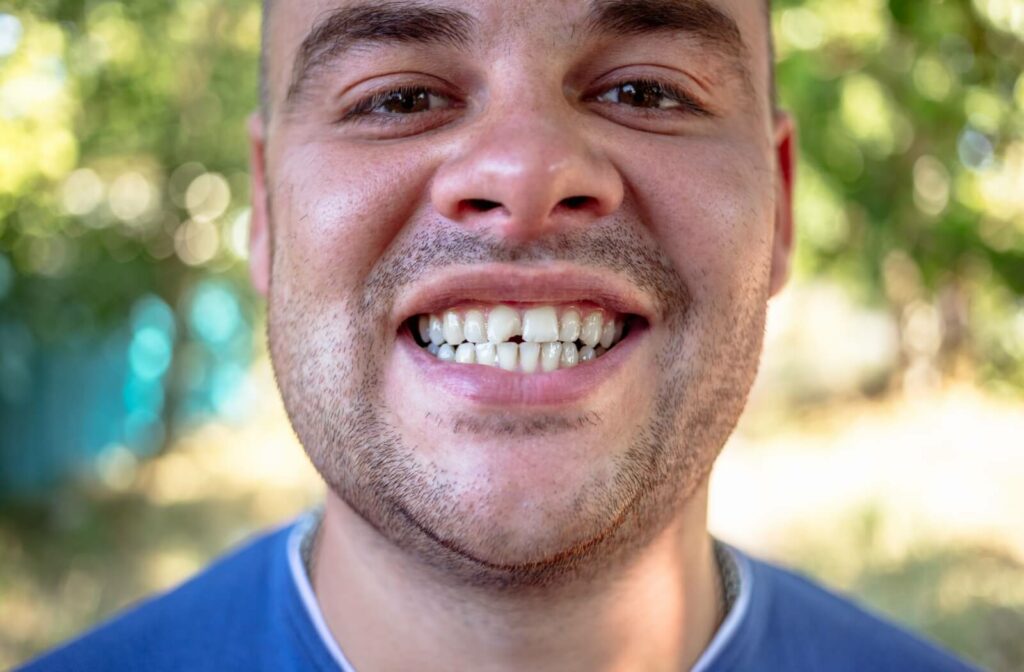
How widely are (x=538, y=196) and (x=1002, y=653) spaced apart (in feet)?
17.2

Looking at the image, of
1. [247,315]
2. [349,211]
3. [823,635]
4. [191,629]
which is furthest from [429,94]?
[247,315]

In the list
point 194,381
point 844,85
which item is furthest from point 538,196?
point 194,381

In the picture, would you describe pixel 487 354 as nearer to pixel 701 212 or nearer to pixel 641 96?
pixel 701 212

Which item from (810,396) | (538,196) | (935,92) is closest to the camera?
A: (538,196)

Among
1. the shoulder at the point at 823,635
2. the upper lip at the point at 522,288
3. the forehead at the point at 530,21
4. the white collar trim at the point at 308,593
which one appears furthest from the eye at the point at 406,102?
the shoulder at the point at 823,635

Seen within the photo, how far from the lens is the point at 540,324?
1589 millimetres

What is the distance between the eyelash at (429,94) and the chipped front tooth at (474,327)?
0.39m

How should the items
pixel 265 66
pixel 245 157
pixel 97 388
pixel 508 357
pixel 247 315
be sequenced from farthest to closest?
pixel 247 315 → pixel 97 388 → pixel 245 157 → pixel 265 66 → pixel 508 357

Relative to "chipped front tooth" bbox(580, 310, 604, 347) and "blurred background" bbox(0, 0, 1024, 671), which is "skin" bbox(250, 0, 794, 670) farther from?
"blurred background" bbox(0, 0, 1024, 671)

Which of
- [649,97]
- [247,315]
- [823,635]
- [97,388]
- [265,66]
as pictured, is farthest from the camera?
[247,315]

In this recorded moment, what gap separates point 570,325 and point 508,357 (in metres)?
0.13

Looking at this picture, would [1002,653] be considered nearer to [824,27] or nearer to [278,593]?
[824,27]

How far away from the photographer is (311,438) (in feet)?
5.48

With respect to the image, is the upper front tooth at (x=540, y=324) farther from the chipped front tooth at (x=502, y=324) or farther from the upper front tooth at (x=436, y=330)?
the upper front tooth at (x=436, y=330)
